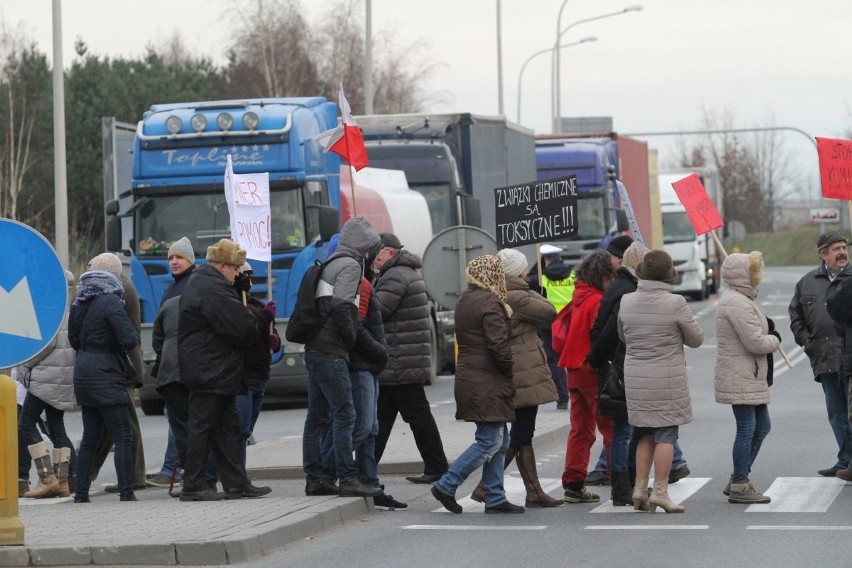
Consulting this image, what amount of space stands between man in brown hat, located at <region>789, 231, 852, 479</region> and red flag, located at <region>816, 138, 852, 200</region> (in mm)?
1268

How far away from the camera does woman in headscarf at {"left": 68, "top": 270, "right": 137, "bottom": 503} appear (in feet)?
38.0

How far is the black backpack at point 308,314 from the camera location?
11.2 metres

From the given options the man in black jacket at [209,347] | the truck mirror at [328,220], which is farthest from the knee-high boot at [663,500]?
the truck mirror at [328,220]

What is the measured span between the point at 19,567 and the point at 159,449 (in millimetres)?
7546

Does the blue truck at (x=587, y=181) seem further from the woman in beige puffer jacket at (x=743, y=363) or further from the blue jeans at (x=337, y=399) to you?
the blue jeans at (x=337, y=399)

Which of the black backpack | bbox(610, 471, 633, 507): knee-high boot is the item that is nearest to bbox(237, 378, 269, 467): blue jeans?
the black backpack

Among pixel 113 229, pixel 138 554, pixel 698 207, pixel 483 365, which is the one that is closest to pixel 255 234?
pixel 698 207

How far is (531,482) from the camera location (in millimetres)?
11523

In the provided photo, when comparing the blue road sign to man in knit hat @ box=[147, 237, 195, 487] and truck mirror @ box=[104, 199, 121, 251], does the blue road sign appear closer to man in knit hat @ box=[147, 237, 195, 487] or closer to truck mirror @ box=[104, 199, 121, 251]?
man in knit hat @ box=[147, 237, 195, 487]

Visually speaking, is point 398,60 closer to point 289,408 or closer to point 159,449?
point 289,408

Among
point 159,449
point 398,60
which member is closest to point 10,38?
point 398,60

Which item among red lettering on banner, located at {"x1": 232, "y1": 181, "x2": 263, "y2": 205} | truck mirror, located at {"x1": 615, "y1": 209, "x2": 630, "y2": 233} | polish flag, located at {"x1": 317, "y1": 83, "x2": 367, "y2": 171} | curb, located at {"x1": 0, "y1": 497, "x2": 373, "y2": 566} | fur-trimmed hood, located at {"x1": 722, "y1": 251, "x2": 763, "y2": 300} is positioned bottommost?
curb, located at {"x1": 0, "y1": 497, "x2": 373, "y2": 566}

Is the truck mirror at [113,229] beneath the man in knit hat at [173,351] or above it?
above

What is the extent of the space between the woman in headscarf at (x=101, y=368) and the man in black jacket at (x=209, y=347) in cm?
54
